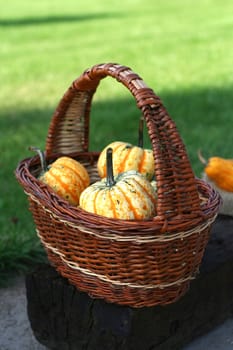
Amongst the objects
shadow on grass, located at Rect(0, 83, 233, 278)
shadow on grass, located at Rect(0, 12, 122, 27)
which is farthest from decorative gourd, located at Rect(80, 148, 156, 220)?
shadow on grass, located at Rect(0, 12, 122, 27)

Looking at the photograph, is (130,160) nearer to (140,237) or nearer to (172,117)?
(140,237)

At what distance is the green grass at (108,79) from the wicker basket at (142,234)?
41.8 inches

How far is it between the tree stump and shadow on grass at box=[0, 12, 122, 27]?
1234cm

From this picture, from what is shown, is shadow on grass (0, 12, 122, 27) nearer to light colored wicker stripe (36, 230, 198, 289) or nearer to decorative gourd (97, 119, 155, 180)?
decorative gourd (97, 119, 155, 180)

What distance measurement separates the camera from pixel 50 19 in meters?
15.6

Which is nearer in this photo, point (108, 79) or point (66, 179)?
point (66, 179)

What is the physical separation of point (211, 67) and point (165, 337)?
21.3ft

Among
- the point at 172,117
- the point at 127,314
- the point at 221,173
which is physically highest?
the point at 221,173

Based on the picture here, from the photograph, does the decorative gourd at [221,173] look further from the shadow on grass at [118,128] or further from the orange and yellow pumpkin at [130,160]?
the shadow on grass at [118,128]

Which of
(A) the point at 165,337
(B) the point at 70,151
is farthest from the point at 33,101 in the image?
(A) the point at 165,337

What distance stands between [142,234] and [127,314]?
0.38 m

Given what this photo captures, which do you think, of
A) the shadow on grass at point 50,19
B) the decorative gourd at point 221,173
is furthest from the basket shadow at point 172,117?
the shadow on grass at point 50,19

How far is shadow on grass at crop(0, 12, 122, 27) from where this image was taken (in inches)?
587

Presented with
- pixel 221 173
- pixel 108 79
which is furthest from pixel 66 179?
pixel 108 79
